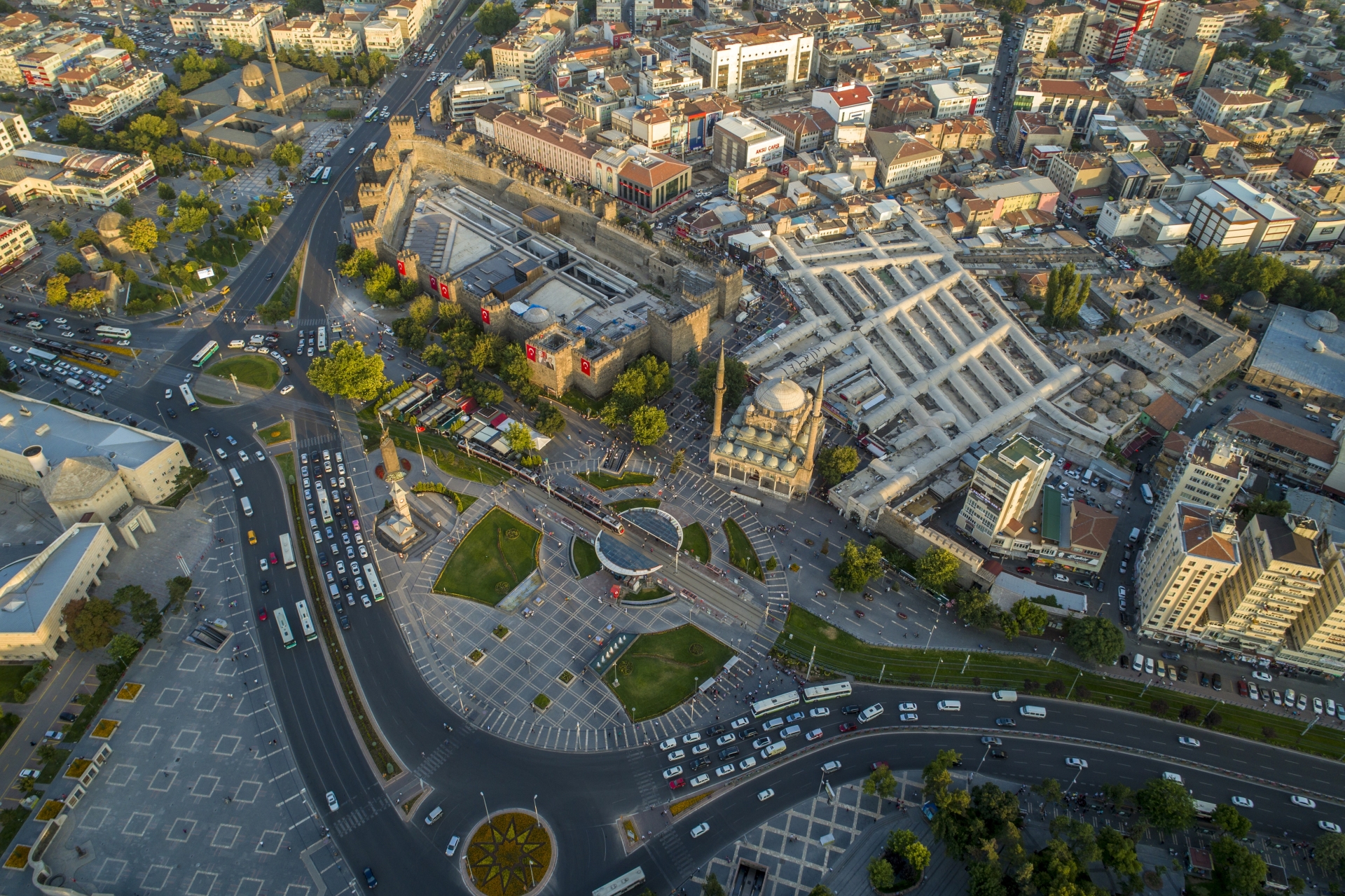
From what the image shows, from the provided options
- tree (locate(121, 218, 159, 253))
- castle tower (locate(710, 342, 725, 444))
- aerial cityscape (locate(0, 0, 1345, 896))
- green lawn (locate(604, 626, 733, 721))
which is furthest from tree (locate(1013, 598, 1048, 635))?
tree (locate(121, 218, 159, 253))

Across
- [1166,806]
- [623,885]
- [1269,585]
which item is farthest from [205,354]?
[1269,585]

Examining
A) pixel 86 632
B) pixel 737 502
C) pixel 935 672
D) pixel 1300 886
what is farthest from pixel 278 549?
pixel 1300 886

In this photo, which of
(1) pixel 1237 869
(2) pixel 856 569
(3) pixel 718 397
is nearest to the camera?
(1) pixel 1237 869

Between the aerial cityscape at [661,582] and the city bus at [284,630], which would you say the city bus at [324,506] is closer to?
the aerial cityscape at [661,582]

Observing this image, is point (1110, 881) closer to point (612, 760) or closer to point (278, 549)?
point (612, 760)

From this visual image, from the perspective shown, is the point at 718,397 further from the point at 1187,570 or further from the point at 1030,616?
the point at 1187,570

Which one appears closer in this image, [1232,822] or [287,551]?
[1232,822]
